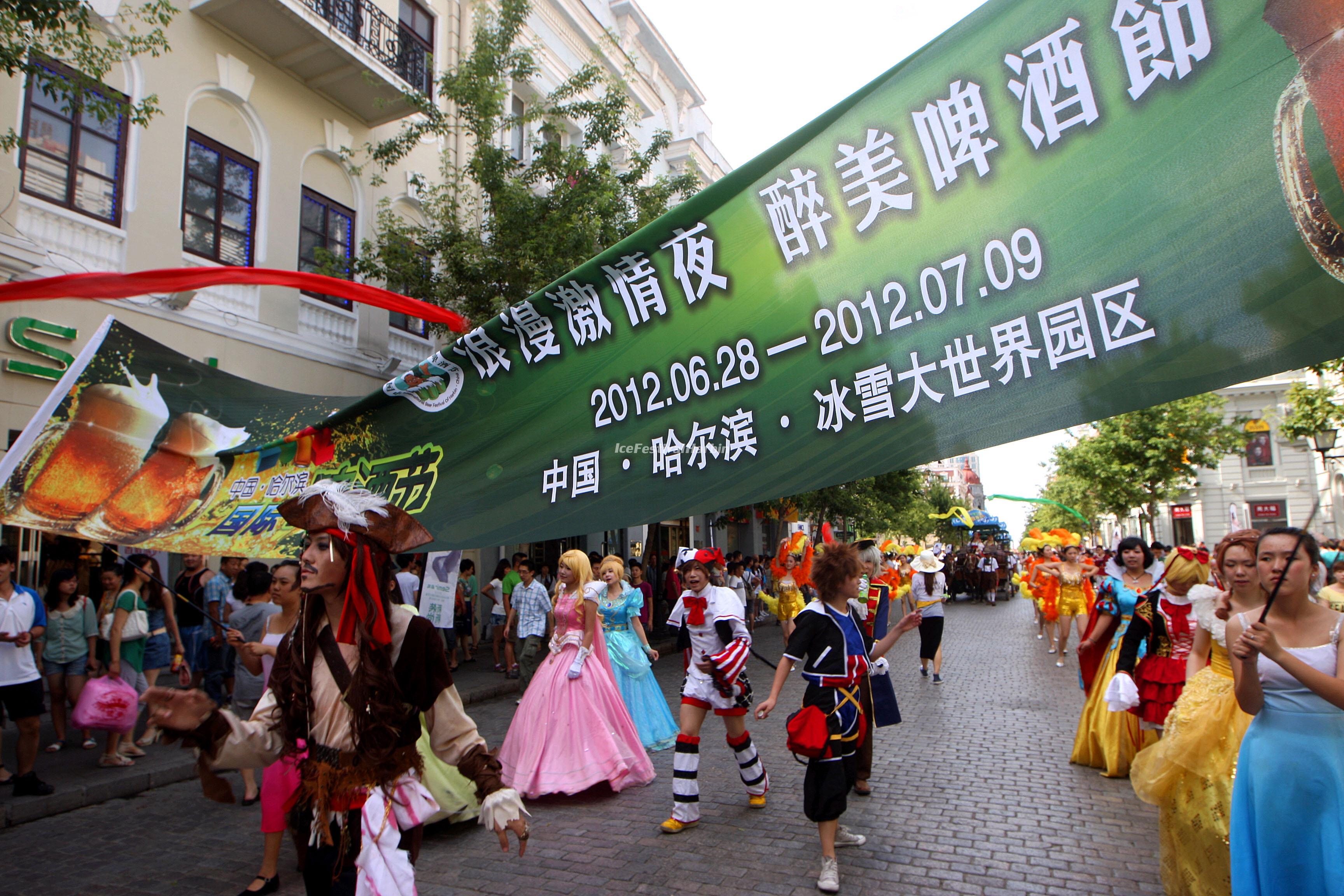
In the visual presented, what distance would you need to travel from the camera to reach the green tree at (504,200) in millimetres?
12453

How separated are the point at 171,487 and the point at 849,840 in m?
4.13

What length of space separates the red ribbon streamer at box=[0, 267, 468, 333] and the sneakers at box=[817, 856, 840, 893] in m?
3.26

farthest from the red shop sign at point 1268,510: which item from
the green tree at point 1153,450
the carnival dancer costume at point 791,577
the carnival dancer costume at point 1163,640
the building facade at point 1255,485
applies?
the carnival dancer costume at point 1163,640

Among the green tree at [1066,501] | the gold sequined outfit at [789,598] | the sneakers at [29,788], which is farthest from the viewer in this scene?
the green tree at [1066,501]

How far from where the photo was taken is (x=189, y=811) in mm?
6027

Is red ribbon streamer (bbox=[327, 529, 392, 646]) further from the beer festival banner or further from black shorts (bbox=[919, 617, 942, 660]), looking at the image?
black shorts (bbox=[919, 617, 942, 660])

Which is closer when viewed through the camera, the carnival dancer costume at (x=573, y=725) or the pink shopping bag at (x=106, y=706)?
the pink shopping bag at (x=106, y=706)

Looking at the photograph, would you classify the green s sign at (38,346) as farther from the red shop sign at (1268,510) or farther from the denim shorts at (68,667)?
the red shop sign at (1268,510)

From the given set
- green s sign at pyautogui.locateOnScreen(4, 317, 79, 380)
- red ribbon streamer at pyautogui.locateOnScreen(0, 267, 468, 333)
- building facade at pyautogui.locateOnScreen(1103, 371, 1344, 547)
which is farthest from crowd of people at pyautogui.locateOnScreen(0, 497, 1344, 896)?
building facade at pyautogui.locateOnScreen(1103, 371, 1344, 547)

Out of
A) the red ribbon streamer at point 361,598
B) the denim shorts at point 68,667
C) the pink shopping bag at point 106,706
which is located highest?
the red ribbon streamer at point 361,598

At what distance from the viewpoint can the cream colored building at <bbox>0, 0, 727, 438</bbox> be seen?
946 cm

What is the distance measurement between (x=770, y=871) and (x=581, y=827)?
4.75 ft

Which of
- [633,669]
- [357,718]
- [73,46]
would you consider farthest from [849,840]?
[73,46]

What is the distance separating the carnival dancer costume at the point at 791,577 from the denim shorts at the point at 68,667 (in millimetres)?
9422
